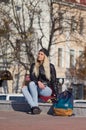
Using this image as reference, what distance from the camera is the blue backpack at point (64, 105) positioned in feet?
41.8

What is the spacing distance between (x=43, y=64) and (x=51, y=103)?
3.24 feet

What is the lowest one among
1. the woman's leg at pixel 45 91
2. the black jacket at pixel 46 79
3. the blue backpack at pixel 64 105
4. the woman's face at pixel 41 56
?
the blue backpack at pixel 64 105

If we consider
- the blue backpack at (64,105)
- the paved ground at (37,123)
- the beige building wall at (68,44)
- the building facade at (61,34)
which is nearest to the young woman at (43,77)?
the blue backpack at (64,105)

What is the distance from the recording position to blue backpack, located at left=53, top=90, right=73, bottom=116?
→ 41.8ft

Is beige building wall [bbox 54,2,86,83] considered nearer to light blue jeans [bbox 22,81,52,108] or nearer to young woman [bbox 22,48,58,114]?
young woman [bbox 22,48,58,114]

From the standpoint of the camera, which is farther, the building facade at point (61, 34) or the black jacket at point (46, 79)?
the building facade at point (61, 34)

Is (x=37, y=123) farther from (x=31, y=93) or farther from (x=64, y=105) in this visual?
(x=31, y=93)

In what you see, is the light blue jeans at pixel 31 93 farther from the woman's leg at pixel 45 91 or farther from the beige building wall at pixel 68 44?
the beige building wall at pixel 68 44

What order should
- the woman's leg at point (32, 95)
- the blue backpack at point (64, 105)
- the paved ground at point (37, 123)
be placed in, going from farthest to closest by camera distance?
the woman's leg at point (32, 95) → the blue backpack at point (64, 105) → the paved ground at point (37, 123)

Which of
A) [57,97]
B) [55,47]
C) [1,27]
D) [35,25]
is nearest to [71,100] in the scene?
[57,97]

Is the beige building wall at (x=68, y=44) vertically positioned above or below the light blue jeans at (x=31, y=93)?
below

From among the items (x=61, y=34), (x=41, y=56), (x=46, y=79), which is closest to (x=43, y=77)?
(x=46, y=79)

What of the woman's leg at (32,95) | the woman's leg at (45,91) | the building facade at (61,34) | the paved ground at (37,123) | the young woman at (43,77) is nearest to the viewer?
the paved ground at (37,123)

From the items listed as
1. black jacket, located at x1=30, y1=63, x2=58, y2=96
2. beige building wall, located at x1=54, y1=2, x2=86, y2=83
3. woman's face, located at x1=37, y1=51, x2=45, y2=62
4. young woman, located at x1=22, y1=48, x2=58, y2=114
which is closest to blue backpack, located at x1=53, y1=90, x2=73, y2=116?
young woman, located at x1=22, y1=48, x2=58, y2=114
